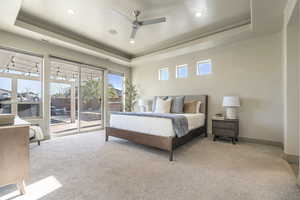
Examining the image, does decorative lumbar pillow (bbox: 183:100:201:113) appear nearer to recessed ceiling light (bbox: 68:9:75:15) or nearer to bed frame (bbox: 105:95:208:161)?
bed frame (bbox: 105:95:208:161)

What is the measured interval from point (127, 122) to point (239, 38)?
353 cm

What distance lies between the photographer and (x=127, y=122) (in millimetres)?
3338

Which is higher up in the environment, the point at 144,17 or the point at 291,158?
the point at 144,17

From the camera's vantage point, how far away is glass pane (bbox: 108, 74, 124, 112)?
5.66 m

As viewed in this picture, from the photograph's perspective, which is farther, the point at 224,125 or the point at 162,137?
the point at 224,125

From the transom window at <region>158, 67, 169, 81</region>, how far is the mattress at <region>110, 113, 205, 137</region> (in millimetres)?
2111

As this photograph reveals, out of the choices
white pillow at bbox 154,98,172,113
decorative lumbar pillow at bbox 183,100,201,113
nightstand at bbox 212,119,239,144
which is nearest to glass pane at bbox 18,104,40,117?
white pillow at bbox 154,98,172,113

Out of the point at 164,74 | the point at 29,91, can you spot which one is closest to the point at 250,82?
the point at 164,74

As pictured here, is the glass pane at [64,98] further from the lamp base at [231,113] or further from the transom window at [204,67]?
the lamp base at [231,113]

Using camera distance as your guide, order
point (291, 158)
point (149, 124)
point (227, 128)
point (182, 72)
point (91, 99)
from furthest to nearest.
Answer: point (91, 99)
point (182, 72)
point (227, 128)
point (149, 124)
point (291, 158)

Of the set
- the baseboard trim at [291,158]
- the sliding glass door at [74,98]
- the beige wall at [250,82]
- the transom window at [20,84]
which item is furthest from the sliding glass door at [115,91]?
the baseboard trim at [291,158]

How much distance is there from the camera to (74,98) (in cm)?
482

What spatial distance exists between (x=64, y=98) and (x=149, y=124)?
10.8ft

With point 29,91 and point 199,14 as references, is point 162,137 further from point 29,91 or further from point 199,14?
point 29,91
